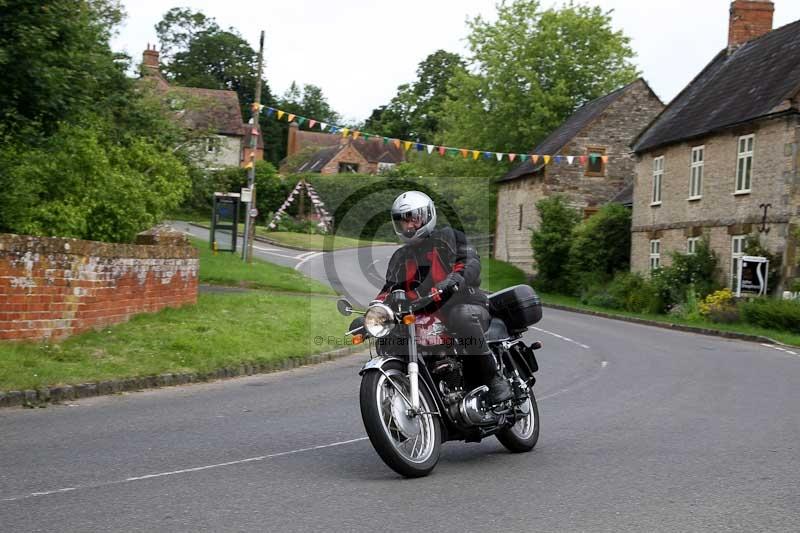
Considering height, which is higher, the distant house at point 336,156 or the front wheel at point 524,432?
the distant house at point 336,156

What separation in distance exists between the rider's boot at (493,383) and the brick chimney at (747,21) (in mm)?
35023

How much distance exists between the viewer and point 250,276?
2850 centimetres

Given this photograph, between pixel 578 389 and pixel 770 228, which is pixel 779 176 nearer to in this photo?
Answer: pixel 770 228

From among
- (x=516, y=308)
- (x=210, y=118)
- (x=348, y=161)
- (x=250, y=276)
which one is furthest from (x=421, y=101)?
(x=516, y=308)

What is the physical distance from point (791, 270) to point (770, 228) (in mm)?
1780

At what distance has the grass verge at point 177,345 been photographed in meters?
11.0

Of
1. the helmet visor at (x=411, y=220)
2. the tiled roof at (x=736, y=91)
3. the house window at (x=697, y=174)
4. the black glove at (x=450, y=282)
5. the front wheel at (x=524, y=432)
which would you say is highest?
the tiled roof at (x=736, y=91)

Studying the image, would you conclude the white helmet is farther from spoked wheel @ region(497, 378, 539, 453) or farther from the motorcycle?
spoked wheel @ region(497, 378, 539, 453)

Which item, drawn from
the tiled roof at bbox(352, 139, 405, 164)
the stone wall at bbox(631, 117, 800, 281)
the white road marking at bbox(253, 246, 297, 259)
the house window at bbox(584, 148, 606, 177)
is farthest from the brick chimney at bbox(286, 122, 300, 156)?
the stone wall at bbox(631, 117, 800, 281)

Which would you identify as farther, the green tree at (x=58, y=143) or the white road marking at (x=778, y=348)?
the white road marking at (x=778, y=348)

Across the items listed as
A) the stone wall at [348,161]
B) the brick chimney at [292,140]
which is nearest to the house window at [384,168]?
the stone wall at [348,161]

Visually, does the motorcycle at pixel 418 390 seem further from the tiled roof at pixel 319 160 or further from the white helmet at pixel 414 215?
the tiled roof at pixel 319 160

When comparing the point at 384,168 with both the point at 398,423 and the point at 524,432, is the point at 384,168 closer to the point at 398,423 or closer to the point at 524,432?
the point at 524,432

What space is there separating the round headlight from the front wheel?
160 centimetres
